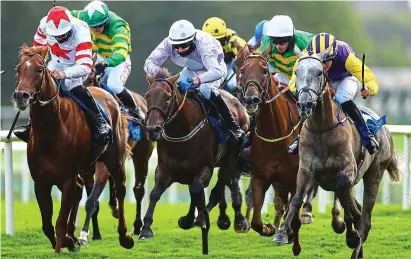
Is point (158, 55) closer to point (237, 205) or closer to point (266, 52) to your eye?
point (266, 52)

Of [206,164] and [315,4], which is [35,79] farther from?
[315,4]

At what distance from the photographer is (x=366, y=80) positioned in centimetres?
973

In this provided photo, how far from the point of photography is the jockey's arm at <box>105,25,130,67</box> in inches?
446

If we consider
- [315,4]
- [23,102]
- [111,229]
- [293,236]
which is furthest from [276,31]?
[315,4]

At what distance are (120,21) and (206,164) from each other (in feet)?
7.12

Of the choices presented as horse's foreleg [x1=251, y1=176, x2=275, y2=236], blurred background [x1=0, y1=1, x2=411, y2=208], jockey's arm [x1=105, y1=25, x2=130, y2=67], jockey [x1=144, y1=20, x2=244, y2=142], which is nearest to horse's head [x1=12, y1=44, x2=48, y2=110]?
jockey [x1=144, y1=20, x2=244, y2=142]

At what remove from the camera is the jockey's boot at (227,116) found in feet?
34.9

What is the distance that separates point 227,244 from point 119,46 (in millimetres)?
2141

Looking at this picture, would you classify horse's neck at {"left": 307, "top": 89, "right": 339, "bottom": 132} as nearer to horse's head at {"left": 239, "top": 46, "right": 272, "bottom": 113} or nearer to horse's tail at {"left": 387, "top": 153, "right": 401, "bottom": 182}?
horse's head at {"left": 239, "top": 46, "right": 272, "bottom": 113}

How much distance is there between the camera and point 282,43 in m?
10.7

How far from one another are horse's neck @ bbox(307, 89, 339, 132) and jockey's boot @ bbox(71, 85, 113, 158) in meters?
1.95

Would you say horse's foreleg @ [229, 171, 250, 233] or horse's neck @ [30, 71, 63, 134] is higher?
horse's neck @ [30, 71, 63, 134]

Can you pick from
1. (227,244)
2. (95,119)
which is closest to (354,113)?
(95,119)

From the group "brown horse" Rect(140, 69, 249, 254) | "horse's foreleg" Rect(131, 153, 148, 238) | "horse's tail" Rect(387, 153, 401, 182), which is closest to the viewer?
"brown horse" Rect(140, 69, 249, 254)
